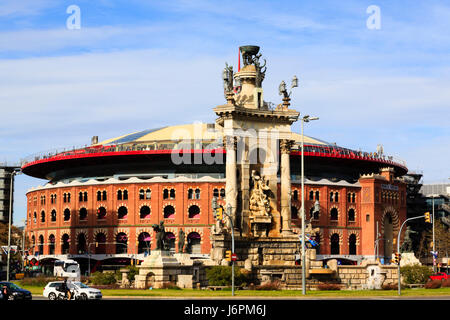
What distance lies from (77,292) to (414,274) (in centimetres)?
3339

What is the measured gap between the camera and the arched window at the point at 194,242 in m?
123

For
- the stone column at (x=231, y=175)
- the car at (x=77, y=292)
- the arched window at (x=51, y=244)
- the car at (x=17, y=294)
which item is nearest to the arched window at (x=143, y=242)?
the arched window at (x=51, y=244)

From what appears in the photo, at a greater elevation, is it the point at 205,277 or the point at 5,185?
the point at 5,185

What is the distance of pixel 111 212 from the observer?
125812 mm

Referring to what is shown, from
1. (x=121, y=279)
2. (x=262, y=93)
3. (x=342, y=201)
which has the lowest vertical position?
(x=121, y=279)

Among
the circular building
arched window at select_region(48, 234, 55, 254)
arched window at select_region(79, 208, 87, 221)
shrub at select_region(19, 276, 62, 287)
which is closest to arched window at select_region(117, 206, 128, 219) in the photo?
the circular building

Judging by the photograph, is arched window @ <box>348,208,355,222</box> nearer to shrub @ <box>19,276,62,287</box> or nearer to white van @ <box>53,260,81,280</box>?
white van @ <box>53,260,81,280</box>

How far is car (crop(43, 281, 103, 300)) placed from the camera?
4859cm

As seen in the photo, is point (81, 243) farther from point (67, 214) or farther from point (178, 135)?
point (178, 135)

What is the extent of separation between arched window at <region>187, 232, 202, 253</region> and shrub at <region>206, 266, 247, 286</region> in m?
59.7
